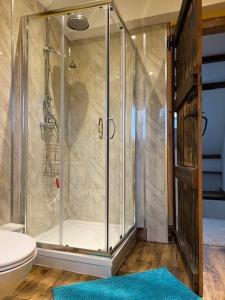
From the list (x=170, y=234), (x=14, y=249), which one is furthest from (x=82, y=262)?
(x=170, y=234)

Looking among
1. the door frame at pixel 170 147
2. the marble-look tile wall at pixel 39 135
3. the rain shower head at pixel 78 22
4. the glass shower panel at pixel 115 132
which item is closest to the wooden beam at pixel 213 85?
the door frame at pixel 170 147

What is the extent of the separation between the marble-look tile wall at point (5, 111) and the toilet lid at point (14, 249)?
2.21 feet

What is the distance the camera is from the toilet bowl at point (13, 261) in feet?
3.93

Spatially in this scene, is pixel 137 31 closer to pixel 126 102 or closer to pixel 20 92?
pixel 126 102

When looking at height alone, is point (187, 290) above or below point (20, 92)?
below

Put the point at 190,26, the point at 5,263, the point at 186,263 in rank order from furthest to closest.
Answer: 1. the point at 186,263
2. the point at 190,26
3. the point at 5,263

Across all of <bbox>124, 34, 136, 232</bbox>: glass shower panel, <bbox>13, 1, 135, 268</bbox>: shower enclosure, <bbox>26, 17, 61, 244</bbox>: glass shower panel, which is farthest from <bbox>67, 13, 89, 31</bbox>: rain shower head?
<bbox>124, 34, 136, 232</bbox>: glass shower panel

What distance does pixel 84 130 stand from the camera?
3043mm

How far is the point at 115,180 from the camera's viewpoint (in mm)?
2432

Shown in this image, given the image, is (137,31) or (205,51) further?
(205,51)

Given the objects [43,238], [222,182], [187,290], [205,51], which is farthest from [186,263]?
[222,182]

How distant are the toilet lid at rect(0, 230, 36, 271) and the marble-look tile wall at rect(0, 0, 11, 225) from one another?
2.21ft

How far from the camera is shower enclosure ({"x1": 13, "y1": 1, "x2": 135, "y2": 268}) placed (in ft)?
7.45

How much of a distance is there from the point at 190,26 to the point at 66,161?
1.87 m
